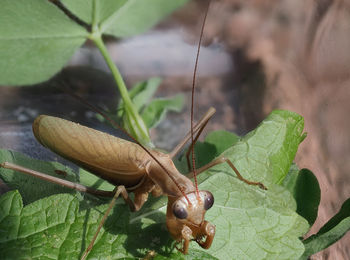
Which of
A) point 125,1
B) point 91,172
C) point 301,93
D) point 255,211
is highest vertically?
point 125,1

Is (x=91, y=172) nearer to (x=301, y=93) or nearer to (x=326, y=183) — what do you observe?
(x=326, y=183)

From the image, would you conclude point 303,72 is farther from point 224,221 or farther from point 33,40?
point 33,40

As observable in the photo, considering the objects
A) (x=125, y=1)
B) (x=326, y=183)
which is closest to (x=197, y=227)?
(x=326, y=183)

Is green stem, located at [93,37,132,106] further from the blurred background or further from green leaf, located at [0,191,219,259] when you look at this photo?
green leaf, located at [0,191,219,259]

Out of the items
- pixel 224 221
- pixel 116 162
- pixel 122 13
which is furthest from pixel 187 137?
pixel 122 13

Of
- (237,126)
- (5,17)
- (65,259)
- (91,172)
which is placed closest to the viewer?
(65,259)

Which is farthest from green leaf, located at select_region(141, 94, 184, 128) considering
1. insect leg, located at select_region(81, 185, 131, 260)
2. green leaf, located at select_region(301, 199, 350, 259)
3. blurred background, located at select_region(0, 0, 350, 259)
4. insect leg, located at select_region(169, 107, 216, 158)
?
green leaf, located at select_region(301, 199, 350, 259)
